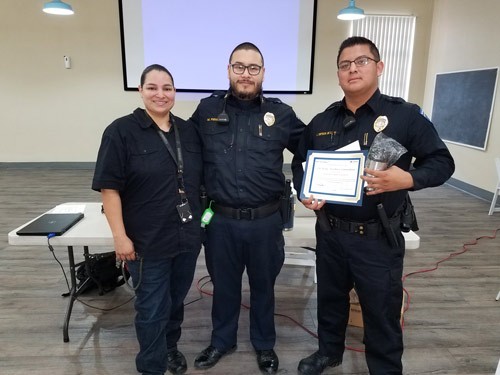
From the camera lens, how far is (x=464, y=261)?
346 centimetres

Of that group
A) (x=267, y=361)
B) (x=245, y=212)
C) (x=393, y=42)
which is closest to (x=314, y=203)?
(x=245, y=212)

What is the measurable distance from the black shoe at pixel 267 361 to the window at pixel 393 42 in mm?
6148

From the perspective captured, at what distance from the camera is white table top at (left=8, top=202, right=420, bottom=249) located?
2021mm

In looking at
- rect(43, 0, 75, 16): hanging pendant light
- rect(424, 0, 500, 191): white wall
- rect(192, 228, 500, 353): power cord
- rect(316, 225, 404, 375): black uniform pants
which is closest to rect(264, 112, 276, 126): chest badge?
rect(316, 225, 404, 375): black uniform pants

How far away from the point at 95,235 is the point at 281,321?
1330 millimetres

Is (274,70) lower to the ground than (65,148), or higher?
higher

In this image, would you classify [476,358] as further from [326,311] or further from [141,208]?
[141,208]

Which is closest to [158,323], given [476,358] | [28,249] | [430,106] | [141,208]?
[141,208]

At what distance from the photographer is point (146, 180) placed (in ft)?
5.48

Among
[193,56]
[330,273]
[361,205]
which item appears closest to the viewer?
[361,205]

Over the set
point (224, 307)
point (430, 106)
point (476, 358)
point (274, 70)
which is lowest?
point (476, 358)

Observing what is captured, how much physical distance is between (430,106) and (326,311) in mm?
6354

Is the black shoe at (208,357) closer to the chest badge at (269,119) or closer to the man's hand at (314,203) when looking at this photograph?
the man's hand at (314,203)

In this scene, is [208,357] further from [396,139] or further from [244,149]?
[396,139]
